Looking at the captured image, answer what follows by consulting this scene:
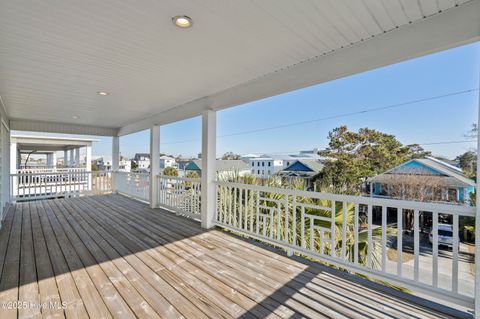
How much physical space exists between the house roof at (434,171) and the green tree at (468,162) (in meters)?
0.06

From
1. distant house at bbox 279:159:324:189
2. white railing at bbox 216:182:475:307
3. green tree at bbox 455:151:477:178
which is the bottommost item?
white railing at bbox 216:182:475:307

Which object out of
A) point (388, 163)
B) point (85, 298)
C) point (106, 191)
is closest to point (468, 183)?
point (388, 163)

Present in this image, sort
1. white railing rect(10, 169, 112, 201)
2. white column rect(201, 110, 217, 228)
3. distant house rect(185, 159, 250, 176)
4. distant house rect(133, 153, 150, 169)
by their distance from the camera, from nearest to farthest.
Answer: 1. white column rect(201, 110, 217, 228)
2. distant house rect(185, 159, 250, 176)
3. distant house rect(133, 153, 150, 169)
4. white railing rect(10, 169, 112, 201)

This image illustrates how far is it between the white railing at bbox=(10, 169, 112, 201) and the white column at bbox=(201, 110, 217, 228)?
585 cm

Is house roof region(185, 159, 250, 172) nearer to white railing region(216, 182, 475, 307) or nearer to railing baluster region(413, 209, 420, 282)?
white railing region(216, 182, 475, 307)

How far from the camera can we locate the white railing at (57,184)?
7188mm

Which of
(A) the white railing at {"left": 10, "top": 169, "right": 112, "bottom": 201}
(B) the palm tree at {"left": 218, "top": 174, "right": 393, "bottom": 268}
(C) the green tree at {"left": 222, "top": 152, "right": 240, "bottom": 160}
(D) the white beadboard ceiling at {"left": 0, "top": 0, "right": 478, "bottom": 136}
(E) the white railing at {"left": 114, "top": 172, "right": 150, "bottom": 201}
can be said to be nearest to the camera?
(D) the white beadboard ceiling at {"left": 0, "top": 0, "right": 478, "bottom": 136}

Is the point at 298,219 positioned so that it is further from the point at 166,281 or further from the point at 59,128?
the point at 59,128

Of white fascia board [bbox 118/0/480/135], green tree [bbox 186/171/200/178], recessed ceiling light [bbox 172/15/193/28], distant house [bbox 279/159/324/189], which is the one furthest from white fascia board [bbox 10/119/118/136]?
recessed ceiling light [bbox 172/15/193/28]

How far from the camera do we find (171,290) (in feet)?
7.30

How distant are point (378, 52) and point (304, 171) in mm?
1964

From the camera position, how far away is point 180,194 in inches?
208

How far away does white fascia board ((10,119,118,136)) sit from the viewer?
6660 millimetres

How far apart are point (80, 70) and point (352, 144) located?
385 cm
